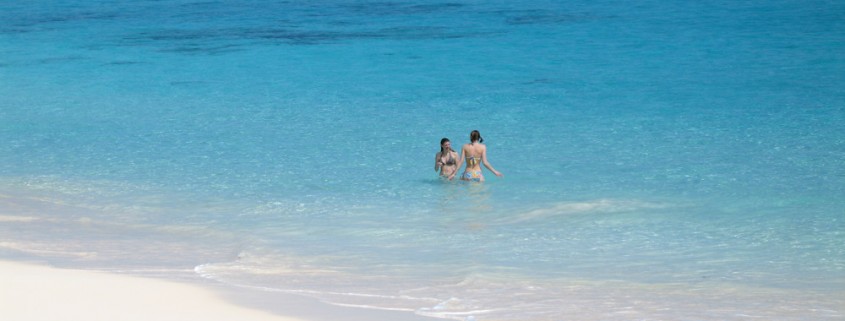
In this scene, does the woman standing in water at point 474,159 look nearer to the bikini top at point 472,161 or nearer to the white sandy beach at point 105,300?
the bikini top at point 472,161

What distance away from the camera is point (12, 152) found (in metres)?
15.7

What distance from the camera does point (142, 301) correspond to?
7.10 meters

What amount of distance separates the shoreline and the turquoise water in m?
0.39

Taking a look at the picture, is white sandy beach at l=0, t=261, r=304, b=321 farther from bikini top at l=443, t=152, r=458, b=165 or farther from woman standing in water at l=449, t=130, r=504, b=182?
bikini top at l=443, t=152, r=458, b=165

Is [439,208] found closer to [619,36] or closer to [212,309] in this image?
[212,309]

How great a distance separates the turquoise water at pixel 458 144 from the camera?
8.85m

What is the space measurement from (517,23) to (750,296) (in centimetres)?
2020

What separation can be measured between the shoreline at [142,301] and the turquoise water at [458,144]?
15.2 inches

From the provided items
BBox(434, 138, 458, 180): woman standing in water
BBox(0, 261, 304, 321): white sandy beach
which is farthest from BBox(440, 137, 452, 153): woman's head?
BBox(0, 261, 304, 321): white sandy beach

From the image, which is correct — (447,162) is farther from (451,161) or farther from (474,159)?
(474,159)

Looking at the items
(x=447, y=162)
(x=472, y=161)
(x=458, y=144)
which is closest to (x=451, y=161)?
(x=447, y=162)

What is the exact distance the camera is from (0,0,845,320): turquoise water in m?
8.85

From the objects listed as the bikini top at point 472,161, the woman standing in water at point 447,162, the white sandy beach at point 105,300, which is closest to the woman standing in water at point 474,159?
the bikini top at point 472,161

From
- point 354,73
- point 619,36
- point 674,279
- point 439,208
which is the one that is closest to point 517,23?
point 619,36
